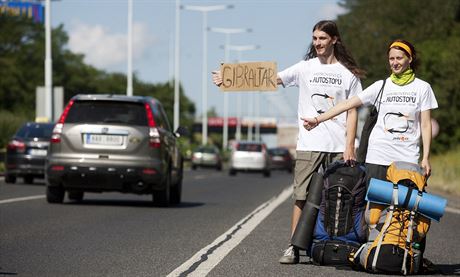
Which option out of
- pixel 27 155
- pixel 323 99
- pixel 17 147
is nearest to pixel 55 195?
pixel 27 155

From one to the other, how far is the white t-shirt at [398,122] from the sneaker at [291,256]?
0.96m

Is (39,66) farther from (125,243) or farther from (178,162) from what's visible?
(125,243)

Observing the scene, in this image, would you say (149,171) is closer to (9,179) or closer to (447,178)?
(9,179)

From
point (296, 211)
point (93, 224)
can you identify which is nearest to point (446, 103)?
point (93, 224)

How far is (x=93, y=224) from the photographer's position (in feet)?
48.2

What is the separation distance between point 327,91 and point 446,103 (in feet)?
168

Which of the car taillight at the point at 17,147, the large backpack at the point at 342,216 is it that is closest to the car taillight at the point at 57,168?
the large backpack at the point at 342,216

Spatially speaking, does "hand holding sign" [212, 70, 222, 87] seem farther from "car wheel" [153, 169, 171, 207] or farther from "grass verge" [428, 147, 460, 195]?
"grass verge" [428, 147, 460, 195]

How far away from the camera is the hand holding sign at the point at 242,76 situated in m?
10.9

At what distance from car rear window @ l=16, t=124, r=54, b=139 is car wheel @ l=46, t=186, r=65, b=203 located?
32.3 feet

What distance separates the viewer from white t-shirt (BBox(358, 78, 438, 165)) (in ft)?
32.8

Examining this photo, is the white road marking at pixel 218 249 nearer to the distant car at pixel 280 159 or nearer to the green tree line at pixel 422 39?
the green tree line at pixel 422 39

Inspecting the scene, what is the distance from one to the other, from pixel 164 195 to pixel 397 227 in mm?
9744

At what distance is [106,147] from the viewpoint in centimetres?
1848
